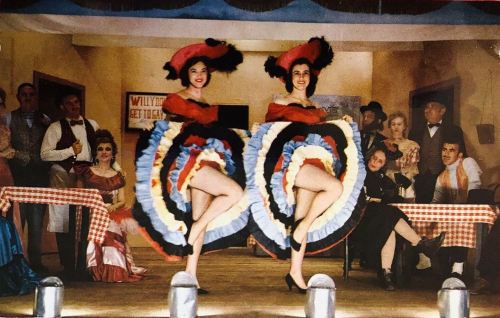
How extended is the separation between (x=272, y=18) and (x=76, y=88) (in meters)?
1.72

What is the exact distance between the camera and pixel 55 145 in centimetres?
629

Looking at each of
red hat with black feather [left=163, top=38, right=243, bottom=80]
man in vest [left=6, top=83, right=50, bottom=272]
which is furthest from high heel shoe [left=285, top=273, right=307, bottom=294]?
man in vest [left=6, top=83, right=50, bottom=272]

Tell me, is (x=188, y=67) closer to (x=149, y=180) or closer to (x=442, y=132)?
(x=149, y=180)

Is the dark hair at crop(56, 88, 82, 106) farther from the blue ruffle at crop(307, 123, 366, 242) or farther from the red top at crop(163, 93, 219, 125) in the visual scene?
the blue ruffle at crop(307, 123, 366, 242)

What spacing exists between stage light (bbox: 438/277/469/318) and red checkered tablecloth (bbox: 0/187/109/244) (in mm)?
2766

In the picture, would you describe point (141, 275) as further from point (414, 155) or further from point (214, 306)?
point (414, 155)

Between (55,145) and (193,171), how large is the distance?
1195 mm

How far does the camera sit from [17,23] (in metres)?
6.14

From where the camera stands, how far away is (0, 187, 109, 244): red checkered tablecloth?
619 centimetres

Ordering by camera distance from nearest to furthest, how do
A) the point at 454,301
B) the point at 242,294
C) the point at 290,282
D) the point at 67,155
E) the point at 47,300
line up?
the point at 47,300
the point at 454,301
the point at 242,294
the point at 290,282
the point at 67,155

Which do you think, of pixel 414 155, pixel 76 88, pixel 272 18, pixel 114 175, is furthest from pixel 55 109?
pixel 414 155

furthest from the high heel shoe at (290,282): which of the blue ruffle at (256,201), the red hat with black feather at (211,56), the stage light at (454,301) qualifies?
the red hat with black feather at (211,56)

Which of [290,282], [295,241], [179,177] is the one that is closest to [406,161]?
[295,241]

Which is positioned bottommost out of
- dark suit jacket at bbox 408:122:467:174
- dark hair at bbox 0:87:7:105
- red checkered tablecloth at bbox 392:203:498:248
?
red checkered tablecloth at bbox 392:203:498:248
